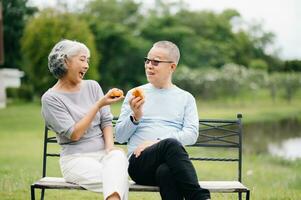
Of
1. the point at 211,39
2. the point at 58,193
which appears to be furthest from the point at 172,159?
the point at 211,39

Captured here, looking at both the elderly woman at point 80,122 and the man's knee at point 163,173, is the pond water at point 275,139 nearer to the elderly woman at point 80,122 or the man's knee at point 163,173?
the elderly woman at point 80,122

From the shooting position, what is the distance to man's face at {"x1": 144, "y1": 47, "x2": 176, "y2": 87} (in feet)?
14.3

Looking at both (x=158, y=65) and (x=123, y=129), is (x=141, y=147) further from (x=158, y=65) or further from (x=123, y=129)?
(x=158, y=65)

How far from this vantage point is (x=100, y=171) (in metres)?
4.02

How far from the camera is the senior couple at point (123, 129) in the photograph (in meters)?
3.81

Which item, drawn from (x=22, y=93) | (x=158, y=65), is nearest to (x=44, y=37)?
(x=22, y=93)

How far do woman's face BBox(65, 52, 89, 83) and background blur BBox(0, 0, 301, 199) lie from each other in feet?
19.2

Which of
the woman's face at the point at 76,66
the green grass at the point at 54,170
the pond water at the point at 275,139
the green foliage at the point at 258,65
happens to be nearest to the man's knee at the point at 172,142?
the woman's face at the point at 76,66

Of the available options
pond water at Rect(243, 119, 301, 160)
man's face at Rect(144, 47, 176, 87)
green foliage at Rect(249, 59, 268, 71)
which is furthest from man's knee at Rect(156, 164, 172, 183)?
green foliage at Rect(249, 59, 268, 71)

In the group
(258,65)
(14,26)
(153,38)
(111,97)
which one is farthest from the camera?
(258,65)

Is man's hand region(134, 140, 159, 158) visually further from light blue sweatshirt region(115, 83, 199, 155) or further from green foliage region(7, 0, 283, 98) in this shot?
green foliage region(7, 0, 283, 98)

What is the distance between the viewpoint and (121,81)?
141 feet

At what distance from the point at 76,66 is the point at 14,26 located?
33190mm

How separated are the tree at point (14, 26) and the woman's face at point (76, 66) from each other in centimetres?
2738
